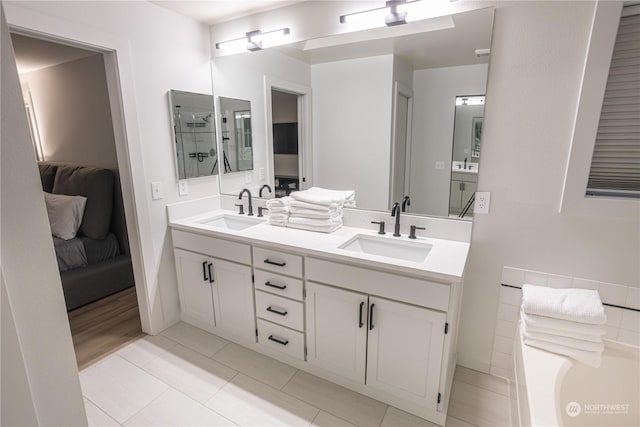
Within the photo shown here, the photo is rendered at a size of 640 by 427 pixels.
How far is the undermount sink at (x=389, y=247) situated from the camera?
192 cm

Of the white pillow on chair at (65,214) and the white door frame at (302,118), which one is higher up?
the white door frame at (302,118)

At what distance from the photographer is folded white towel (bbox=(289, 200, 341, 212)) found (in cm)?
215

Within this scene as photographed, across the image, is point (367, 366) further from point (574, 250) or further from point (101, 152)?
point (101, 152)

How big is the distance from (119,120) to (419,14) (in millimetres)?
1934

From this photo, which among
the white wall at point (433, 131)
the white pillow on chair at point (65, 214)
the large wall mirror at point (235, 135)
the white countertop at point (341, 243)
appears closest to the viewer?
the white countertop at point (341, 243)

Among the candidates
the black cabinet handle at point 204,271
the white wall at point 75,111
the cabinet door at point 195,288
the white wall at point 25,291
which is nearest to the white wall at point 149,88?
the cabinet door at point 195,288

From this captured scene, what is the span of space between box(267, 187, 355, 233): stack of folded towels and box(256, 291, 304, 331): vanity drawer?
1.64 feet

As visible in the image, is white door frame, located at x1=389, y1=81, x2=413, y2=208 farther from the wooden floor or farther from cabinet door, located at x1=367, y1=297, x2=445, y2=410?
the wooden floor

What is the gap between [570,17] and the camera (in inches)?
59.8

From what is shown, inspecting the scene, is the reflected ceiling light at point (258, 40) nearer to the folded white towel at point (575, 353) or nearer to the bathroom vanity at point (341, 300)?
the bathroom vanity at point (341, 300)

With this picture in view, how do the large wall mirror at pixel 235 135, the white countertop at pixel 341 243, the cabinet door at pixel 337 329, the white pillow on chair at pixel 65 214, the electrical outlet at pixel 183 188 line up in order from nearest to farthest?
the white countertop at pixel 341 243, the cabinet door at pixel 337 329, the electrical outlet at pixel 183 188, the large wall mirror at pixel 235 135, the white pillow on chair at pixel 65 214

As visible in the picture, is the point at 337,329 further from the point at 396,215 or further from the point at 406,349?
the point at 396,215

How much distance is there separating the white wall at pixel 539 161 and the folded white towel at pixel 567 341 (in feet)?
1.22

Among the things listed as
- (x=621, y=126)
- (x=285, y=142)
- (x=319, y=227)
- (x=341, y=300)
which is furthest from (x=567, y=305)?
(x=285, y=142)
